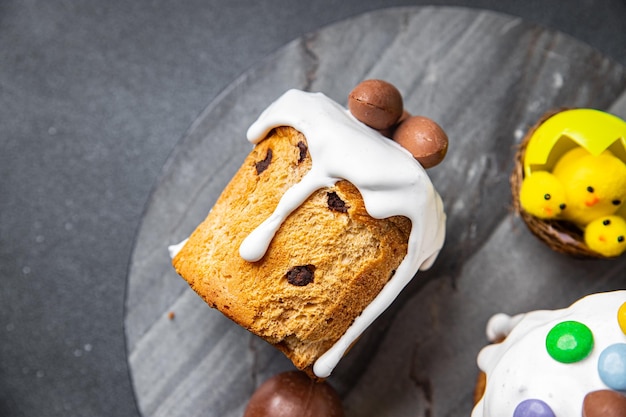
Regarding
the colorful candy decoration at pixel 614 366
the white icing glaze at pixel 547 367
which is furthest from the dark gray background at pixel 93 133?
the colorful candy decoration at pixel 614 366

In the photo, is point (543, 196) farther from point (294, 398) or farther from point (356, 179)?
point (294, 398)

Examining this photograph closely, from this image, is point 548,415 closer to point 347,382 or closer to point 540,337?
point 540,337

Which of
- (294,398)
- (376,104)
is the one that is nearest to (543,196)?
(376,104)

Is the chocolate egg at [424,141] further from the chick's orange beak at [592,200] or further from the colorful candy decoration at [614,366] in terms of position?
the colorful candy decoration at [614,366]

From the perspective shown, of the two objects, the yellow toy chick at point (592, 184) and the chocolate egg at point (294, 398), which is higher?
the yellow toy chick at point (592, 184)

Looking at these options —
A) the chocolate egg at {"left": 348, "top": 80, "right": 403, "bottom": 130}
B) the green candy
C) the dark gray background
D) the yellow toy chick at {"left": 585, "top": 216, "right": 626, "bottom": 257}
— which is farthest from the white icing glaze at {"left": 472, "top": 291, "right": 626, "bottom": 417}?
the dark gray background
